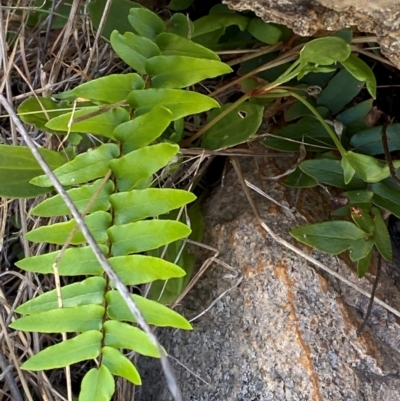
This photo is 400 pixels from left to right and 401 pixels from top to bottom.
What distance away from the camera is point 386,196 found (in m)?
0.89

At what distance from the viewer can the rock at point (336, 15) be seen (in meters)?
0.74

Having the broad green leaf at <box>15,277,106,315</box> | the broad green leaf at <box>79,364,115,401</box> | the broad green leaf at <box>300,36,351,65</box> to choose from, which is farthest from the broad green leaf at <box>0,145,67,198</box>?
the broad green leaf at <box>300,36,351,65</box>

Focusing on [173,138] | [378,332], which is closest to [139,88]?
[173,138]

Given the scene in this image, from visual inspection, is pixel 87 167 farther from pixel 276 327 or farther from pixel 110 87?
pixel 276 327

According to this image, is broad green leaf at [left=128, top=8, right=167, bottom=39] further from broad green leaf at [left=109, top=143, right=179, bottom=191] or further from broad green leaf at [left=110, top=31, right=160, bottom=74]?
broad green leaf at [left=109, top=143, right=179, bottom=191]

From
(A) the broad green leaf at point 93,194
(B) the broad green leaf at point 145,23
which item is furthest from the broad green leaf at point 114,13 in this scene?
(A) the broad green leaf at point 93,194

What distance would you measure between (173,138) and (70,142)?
153 mm

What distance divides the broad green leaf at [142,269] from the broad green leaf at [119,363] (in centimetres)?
8

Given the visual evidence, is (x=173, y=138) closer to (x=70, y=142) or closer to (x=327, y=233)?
(x=70, y=142)

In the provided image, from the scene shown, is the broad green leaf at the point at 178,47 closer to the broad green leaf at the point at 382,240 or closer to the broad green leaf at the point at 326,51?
the broad green leaf at the point at 326,51

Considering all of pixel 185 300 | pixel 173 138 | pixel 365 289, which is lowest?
pixel 185 300

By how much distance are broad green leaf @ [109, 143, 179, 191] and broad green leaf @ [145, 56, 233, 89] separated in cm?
11

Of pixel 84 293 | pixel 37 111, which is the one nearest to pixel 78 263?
pixel 84 293

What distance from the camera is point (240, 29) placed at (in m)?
0.97
